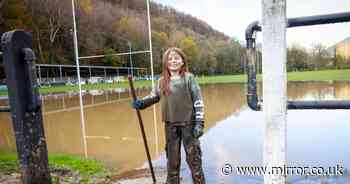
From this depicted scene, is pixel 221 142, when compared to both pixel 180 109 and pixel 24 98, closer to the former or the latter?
pixel 180 109

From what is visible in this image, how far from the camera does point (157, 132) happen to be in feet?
19.6

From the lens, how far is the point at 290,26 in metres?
1.10

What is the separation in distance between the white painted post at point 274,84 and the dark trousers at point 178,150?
3.51 feet

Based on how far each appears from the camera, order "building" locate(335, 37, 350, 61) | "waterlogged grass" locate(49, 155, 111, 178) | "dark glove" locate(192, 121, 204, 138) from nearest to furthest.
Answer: "building" locate(335, 37, 350, 61)
"dark glove" locate(192, 121, 204, 138)
"waterlogged grass" locate(49, 155, 111, 178)

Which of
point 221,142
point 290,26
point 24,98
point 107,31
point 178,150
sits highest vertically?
point 107,31

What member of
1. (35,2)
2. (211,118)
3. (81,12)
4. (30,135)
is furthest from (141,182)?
(35,2)

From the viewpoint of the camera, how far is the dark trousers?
89.4 inches

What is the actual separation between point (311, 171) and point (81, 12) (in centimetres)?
2619

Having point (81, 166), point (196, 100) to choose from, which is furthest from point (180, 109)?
point (81, 166)

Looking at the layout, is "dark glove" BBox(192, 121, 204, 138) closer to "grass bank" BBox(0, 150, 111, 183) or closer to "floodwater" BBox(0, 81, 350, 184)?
"floodwater" BBox(0, 81, 350, 184)

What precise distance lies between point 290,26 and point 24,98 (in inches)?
56.6

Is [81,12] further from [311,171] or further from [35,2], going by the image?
[311,171]

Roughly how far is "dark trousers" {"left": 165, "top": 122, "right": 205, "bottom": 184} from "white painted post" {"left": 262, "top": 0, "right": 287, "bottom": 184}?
1.07 meters

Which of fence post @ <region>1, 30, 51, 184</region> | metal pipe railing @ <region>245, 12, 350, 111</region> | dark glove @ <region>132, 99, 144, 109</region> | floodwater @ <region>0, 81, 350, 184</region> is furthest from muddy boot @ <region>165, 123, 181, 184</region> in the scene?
metal pipe railing @ <region>245, 12, 350, 111</region>
